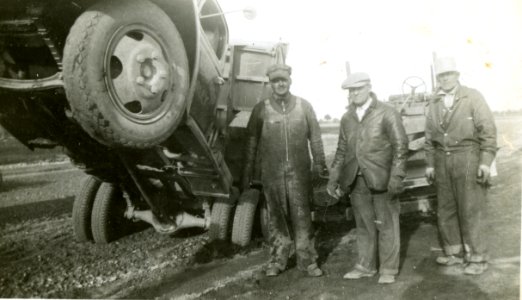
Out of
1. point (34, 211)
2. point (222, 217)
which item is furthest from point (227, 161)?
point (34, 211)

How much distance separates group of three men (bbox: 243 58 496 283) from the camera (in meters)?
3.71

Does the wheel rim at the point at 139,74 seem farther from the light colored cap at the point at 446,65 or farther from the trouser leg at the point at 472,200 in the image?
the trouser leg at the point at 472,200

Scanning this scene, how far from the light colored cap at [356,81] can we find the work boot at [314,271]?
1577mm

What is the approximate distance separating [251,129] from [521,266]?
7.91 ft

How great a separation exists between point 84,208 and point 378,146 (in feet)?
A: 11.0

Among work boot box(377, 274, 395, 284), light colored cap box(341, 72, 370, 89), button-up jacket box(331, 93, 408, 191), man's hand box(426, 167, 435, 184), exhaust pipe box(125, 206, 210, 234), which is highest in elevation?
light colored cap box(341, 72, 370, 89)

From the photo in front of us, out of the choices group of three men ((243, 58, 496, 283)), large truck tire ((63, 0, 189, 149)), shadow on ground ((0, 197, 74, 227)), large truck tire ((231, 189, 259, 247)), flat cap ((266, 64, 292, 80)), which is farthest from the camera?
shadow on ground ((0, 197, 74, 227))

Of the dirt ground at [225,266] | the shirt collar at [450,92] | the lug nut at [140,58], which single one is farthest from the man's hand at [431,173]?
the lug nut at [140,58]

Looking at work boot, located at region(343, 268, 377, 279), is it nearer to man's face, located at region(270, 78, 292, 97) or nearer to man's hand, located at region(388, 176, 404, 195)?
man's hand, located at region(388, 176, 404, 195)

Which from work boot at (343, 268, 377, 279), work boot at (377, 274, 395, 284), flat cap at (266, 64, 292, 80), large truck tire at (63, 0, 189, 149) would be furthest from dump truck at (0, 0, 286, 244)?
work boot at (377, 274, 395, 284)

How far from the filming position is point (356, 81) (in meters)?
3.79

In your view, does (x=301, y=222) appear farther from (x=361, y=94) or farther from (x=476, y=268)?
(x=476, y=268)

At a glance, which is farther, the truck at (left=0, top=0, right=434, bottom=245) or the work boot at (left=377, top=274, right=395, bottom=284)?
the work boot at (left=377, top=274, right=395, bottom=284)

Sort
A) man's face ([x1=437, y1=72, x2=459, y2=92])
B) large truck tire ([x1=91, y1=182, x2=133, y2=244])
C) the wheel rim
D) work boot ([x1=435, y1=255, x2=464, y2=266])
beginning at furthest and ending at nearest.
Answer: large truck tire ([x1=91, y1=182, x2=133, y2=244])
work boot ([x1=435, y1=255, x2=464, y2=266])
man's face ([x1=437, y1=72, x2=459, y2=92])
the wheel rim
